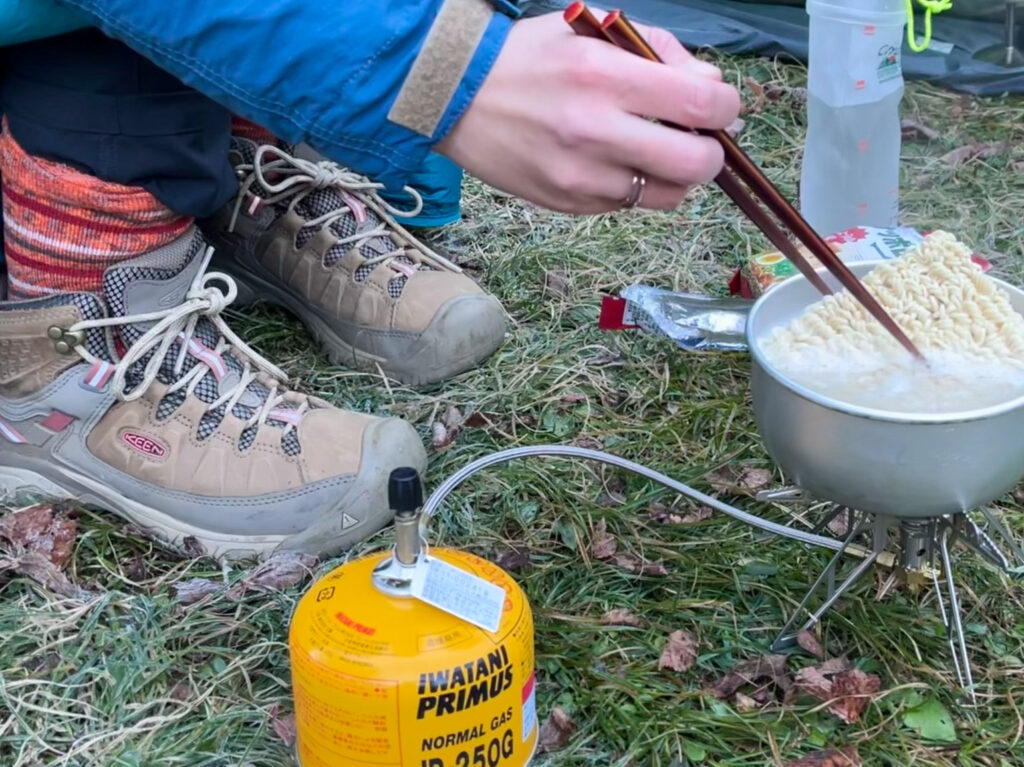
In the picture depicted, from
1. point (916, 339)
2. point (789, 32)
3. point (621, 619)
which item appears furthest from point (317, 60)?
point (789, 32)

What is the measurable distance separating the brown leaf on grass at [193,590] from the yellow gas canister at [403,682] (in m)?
0.34

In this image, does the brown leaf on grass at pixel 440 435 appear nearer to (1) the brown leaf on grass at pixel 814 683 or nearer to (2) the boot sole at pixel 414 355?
(2) the boot sole at pixel 414 355

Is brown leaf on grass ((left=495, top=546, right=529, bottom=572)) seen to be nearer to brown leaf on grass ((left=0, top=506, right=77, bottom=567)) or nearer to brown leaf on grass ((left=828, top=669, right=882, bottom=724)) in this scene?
brown leaf on grass ((left=828, top=669, right=882, bottom=724))

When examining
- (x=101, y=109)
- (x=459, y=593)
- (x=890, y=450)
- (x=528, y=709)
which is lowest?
(x=528, y=709)

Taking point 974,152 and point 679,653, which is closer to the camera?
point 679,653

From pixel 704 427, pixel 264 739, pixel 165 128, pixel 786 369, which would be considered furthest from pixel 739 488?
pixel 165 128

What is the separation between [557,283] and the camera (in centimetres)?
194

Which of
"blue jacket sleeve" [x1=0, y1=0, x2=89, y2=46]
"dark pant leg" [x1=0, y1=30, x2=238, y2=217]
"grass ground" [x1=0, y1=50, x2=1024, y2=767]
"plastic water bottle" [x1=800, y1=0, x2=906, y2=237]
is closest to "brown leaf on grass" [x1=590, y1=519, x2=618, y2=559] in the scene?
"grass ground" [x1=0, y1=50, x2=1024, y2=767]

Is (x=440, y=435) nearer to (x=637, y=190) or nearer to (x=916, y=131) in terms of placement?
(x=637, y=190)

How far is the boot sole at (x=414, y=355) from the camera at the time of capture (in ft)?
5.36

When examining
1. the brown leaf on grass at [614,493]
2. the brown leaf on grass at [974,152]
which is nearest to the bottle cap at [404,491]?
the brown leaf on grass at [614,493]

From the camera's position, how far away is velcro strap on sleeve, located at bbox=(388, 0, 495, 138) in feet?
2.60

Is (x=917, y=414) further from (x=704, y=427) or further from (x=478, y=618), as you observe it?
(x=704, y=427)

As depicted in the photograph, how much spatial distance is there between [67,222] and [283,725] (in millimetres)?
594
